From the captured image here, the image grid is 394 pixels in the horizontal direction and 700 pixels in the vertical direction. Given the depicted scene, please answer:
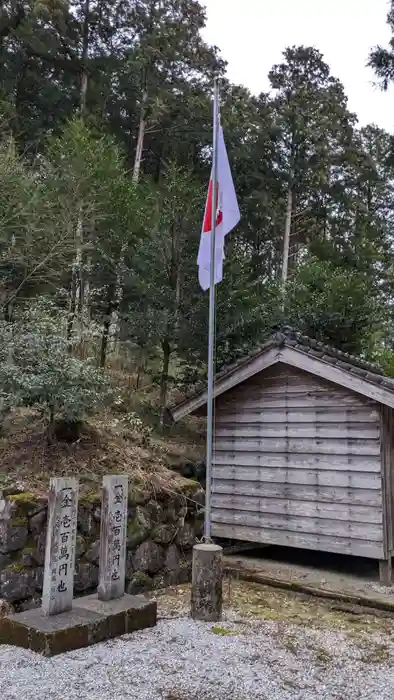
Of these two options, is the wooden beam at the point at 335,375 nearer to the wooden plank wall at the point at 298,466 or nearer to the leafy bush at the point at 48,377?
the wooden plank wall at the point at 298,466

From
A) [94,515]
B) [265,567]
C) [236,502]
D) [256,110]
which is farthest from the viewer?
[256,110]

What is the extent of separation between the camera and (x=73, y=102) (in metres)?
19.8

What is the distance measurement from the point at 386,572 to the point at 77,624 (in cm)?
463

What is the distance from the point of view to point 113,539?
18.9 feet

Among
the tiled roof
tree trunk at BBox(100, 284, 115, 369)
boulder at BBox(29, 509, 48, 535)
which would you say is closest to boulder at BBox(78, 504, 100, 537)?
boulder at BBox(29, 509, 48, 535)

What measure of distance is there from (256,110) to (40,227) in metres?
15.2

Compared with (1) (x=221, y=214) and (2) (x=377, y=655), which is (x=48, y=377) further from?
(2) (x=377, y=655)

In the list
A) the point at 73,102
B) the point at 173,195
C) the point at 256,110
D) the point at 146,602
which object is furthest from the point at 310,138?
the point at 146,602

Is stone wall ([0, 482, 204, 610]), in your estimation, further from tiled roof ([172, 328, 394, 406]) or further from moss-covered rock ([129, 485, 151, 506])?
tiled roof ([172, 328, 394, 406])

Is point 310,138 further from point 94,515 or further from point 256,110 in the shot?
point 94,515

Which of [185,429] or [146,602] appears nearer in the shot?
[146,602]

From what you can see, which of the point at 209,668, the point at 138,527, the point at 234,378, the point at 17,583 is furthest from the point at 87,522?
the point at 234,378

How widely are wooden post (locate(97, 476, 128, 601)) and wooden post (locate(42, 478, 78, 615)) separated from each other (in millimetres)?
407

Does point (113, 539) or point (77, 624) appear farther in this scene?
point (113, 539)
